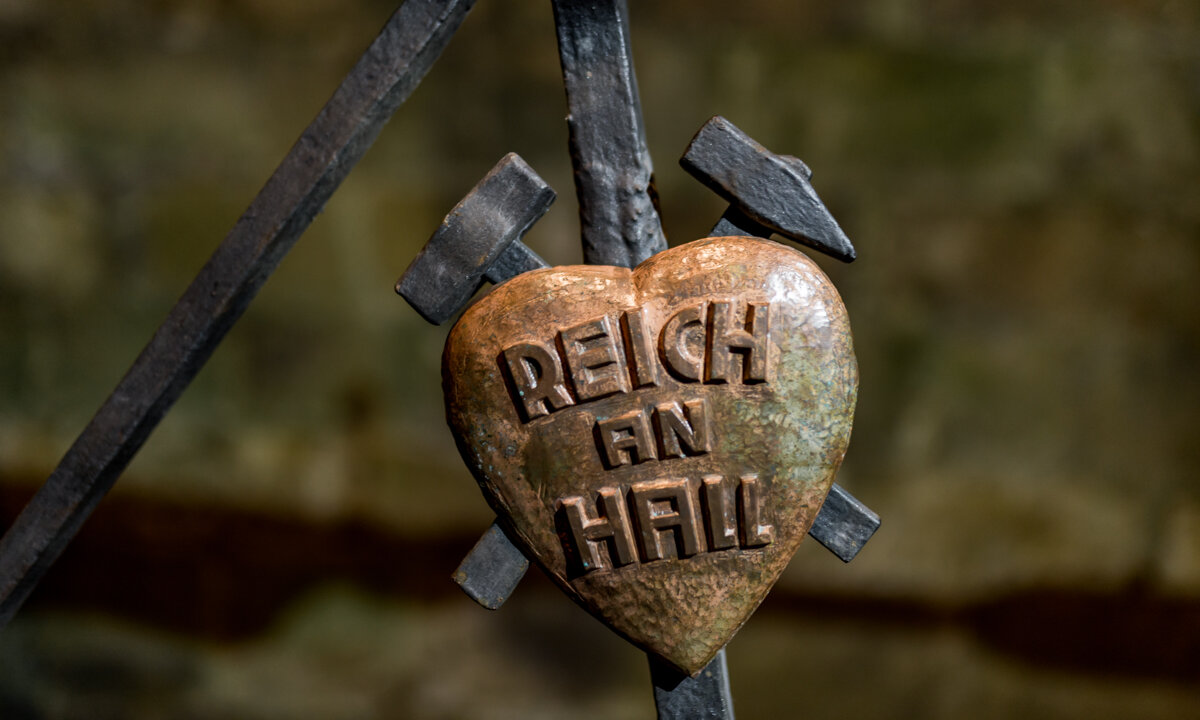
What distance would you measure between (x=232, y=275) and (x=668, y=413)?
36 centimetres

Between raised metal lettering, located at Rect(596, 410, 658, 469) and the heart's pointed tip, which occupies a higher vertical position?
raised metal lettering, located at Rect(596, 410, 658, 469)

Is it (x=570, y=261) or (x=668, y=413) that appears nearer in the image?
(x=668, y=413)

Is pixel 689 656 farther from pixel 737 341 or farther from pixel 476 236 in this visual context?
pixel 476 236

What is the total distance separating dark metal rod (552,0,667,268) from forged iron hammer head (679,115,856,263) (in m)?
0.05

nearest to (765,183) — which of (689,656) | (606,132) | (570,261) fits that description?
(606,132)

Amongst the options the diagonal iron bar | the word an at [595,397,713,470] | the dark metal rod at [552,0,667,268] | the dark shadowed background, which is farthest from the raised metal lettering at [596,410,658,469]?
the dark shadowed background

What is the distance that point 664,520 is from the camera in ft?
2.03

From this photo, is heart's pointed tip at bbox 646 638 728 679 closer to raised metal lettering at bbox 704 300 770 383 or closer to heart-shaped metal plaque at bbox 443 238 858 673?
heart-shaped metal plaque at bbox 443 238 858 673

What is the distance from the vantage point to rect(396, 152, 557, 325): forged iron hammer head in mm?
661

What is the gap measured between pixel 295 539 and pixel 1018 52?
129 centimetres

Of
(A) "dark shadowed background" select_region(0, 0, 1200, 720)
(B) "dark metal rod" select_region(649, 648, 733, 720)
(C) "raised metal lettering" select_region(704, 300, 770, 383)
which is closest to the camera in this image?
(C) "raised metal lettering" select_region(704, 300, 770, 383)

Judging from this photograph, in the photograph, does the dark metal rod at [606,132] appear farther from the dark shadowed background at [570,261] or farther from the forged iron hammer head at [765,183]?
the dark shadowed background at [570,261]

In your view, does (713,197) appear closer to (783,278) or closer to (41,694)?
(783,278)

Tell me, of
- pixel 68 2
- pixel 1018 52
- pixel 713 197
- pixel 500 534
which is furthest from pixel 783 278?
pixel 68 2
